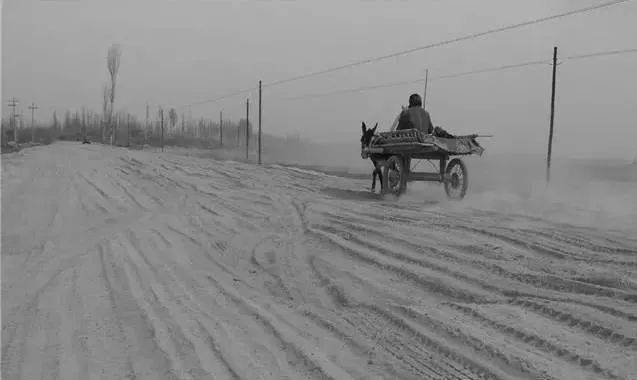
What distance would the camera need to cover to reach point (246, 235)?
9.17m

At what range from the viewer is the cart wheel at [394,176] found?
13.3m

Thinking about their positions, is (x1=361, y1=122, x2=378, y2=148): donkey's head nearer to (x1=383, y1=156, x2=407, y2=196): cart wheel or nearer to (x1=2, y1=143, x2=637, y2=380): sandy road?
(x1=383, y1=156, x2=407, y2=196): cart wheel

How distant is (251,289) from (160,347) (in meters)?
1.79

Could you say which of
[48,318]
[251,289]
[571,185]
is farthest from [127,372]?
[571,185]

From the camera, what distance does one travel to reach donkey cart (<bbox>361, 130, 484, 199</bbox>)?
41.9 ft

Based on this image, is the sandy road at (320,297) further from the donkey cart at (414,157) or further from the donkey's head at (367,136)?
the donkey's head at (367,136)

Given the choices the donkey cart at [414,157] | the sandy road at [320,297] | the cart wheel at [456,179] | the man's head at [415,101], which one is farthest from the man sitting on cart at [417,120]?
the sandy road at [320,297]

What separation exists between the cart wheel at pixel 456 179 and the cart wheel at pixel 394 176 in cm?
99

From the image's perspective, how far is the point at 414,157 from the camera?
1348 centimetres

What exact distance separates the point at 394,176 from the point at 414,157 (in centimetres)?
63

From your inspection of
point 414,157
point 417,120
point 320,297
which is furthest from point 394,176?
point 320,297

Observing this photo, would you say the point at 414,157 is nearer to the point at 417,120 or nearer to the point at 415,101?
the point at 417,120

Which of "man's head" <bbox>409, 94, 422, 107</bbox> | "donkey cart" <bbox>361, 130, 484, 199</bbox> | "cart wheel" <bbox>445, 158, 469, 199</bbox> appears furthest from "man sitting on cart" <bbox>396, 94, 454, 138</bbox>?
"cart wheel" <bbox>445, 158, 469, 199</bbox>

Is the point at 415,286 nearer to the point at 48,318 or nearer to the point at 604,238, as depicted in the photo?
the point at 604,238
